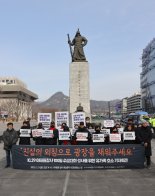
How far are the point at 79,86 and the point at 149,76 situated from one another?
298 ft

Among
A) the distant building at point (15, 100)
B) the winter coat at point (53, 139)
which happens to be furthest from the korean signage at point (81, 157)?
the distant building at point (15, 100)

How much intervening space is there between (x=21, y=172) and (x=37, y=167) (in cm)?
70

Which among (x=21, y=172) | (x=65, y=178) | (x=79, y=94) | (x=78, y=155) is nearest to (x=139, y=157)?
(x=78, y=155)

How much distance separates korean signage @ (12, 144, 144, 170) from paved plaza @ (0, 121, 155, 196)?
342 millimetres

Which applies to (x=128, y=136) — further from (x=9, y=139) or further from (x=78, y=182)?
(x=9, y=139)

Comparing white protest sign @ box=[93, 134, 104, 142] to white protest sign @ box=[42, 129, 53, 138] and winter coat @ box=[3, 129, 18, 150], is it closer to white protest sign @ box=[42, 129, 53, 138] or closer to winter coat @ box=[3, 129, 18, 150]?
white protest sign @ box=[42, 129, 53, 138]

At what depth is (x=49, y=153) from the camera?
1229 centimetres

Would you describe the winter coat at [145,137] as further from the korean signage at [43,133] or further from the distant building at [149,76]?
the distant building at [149,76]

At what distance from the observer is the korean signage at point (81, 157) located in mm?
12242

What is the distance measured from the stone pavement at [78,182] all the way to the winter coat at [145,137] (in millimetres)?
635

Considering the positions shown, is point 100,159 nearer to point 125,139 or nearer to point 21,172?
point 125,139

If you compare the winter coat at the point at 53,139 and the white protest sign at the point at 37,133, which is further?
the winter coat at the point at 53,139

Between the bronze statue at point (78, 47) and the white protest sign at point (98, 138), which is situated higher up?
the bronze statue at point (78, 47)

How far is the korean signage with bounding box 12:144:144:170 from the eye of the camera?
1224cm
